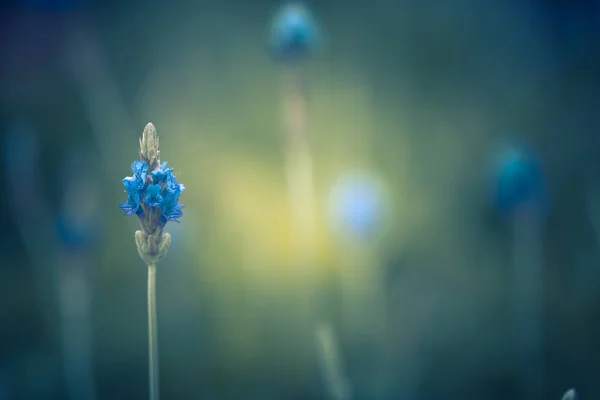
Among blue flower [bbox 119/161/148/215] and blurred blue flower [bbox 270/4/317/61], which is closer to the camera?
blue flower [bbox 119/161/148/215]

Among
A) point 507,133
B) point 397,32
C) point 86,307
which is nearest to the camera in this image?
point 86,307

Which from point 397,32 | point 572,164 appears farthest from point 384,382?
point 397,32

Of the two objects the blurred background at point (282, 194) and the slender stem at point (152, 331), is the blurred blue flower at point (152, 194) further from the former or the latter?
the blurred background at point (282, 194)

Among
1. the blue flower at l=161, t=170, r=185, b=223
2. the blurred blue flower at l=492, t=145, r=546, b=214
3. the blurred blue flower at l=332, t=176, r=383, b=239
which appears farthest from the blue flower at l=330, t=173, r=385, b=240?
the blue flower at l=161, t=170, r=185, b=223

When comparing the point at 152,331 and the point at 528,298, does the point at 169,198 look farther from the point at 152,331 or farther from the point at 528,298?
the point at 528,298

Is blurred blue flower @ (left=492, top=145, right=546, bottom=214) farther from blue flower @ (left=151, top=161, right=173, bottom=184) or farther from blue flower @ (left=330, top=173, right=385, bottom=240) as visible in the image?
blue flower @ (left=151, top=161, right=173, bottom=184)

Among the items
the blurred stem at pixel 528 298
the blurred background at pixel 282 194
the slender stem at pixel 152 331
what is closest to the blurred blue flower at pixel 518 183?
the blurred stem at pixel 528 298

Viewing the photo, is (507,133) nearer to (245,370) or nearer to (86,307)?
(245,370)
